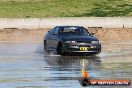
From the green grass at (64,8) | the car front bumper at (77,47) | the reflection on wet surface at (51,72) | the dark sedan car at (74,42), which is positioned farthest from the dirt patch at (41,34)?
the reflection on wet surface at (51,72)

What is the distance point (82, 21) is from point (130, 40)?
372 cm

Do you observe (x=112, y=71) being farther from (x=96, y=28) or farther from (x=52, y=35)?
(x=96, y=28)

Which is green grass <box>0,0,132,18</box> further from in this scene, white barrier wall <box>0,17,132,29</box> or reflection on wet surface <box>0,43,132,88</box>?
reflection on wet surface <box>0,43,132,88</box>

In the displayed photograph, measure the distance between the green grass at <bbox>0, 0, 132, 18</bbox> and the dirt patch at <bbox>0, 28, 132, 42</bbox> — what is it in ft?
12.0

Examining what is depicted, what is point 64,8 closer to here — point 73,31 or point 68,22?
point 68,22

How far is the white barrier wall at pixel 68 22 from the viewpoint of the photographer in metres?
44.7

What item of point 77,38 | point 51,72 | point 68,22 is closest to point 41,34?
point 68,22

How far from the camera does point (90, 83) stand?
49.6 feet

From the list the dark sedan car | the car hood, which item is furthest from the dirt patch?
the car hood

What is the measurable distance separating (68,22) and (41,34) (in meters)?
2.78

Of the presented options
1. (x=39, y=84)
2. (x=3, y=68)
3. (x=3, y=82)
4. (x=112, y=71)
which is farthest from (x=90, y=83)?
(x=3, y=68)

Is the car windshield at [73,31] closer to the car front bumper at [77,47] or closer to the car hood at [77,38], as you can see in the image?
the car hood at [77,38]

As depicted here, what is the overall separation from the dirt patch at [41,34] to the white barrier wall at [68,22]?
726 millimetres

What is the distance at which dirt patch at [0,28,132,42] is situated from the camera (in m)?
45.6
